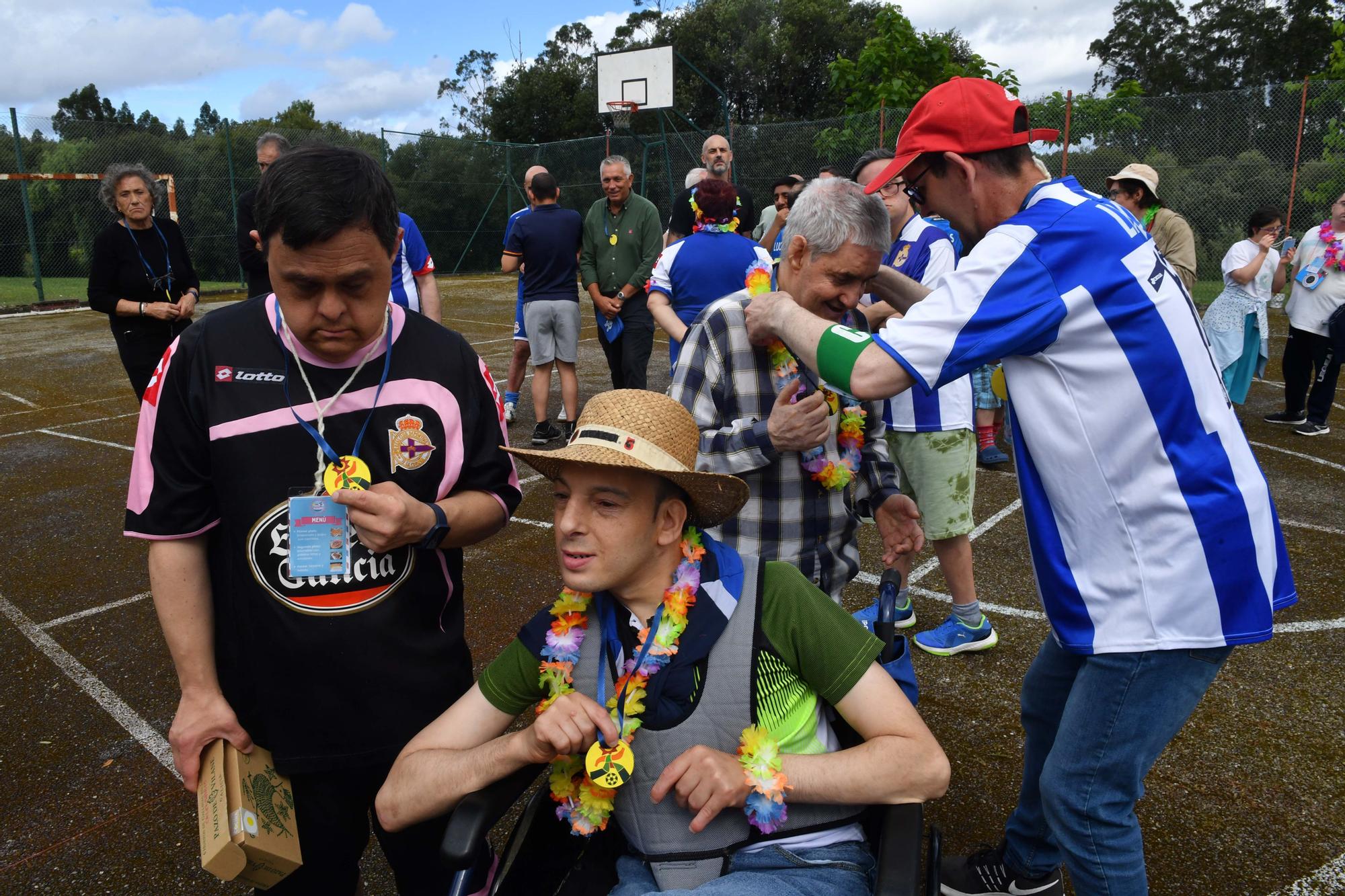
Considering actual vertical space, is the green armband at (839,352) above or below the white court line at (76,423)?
above

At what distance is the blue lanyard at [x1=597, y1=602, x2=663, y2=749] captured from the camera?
75.6 inches

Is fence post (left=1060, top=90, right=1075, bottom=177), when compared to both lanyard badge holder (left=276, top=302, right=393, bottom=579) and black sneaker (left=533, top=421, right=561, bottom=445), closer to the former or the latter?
black sneaker (left=533, top=421, right=561, bottom=445)

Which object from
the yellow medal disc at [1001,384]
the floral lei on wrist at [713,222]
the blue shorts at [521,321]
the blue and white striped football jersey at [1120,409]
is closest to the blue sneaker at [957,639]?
the yellow medal disc at [1001,384]

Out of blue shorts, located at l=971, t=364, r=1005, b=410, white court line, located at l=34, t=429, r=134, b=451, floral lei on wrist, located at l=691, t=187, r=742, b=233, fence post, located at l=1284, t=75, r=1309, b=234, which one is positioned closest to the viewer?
floral lei on wrist, located at l=691, t=187, r=742, b=233

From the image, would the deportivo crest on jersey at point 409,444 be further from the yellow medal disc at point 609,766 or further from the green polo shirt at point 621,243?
the green polo shirt at point 621,243

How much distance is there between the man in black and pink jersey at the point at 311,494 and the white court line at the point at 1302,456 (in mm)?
7002

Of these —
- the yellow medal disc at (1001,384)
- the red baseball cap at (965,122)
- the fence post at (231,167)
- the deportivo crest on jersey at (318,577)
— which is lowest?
the deportivo crest on jersey at (318,577)

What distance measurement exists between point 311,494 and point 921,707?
2738 millimetres

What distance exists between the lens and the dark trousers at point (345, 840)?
2.01 m

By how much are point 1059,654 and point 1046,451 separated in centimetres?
71

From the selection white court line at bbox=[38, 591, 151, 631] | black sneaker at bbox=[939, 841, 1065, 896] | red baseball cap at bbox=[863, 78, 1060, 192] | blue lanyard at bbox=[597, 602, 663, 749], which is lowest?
white court line at bbox=[38, 591, 151, 631]

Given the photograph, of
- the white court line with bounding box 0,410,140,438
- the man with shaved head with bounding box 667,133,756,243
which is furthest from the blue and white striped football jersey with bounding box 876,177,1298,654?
the white court line with bounding box 0,410,140,438

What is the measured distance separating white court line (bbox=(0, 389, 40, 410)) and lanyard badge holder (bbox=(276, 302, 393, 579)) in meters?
9.59

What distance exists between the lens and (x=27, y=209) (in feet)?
59.0
